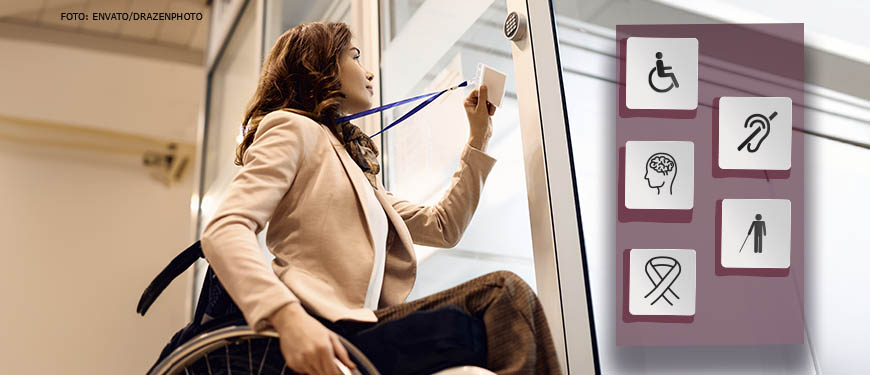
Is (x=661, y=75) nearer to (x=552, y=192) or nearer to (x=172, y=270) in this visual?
(x=552, y=192)

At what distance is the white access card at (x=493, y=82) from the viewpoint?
159 cm

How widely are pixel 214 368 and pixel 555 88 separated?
76 centimetres

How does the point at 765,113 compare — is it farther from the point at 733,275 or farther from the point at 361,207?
the point at 361,207

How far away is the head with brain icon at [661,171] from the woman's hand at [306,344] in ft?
1.99

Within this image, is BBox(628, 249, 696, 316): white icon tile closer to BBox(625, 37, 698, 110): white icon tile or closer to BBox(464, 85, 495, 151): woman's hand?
BBox(625, 37, 698, 110): white icon tile

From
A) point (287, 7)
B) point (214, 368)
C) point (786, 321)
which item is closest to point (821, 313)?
point (786, 321)

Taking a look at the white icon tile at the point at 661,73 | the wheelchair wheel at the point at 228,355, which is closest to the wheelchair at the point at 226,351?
the wheelchair wheel at the point at 228,355

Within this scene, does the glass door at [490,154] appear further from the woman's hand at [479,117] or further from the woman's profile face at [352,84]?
the woman's profile face at [352,84]

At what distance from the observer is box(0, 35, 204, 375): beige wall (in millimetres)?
4992

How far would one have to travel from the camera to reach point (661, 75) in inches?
57.5

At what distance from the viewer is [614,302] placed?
1416 millimetres

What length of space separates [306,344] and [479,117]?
0.67 metres

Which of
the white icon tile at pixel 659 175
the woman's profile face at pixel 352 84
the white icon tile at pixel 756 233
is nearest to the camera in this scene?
the white icon tile at pixel 756 233

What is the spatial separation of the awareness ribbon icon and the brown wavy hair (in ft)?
1.79
